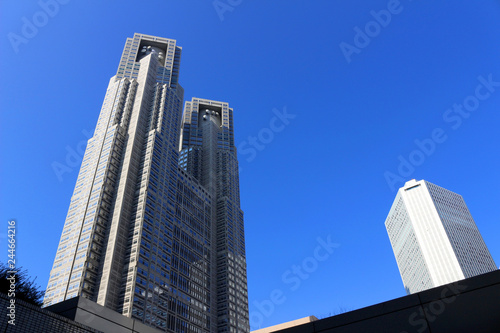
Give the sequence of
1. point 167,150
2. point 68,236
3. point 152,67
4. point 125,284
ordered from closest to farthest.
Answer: point 125,284 → point 68,236 → point 167,150 → point 152,67

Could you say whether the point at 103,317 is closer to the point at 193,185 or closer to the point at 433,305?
the point at 433,305

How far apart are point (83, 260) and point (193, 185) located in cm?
4310

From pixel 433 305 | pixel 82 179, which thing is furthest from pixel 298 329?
pixel 82 179

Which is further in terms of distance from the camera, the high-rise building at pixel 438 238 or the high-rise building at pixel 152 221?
the high-rise building at pixel 438 238

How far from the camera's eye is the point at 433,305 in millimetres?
12414

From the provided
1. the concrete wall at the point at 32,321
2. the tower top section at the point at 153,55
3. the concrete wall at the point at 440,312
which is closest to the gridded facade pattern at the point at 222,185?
the tower top section at the point at 153,55

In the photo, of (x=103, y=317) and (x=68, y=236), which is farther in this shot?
(x=68, y=236)

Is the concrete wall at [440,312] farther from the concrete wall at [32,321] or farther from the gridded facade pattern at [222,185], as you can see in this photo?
the gridded facade pattern at [222,185]

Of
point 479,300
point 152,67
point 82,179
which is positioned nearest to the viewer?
point 479,300

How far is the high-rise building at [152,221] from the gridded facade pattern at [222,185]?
412 millimetres

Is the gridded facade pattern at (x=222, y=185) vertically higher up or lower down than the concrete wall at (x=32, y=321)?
higher up

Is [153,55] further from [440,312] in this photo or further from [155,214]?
[440,312]

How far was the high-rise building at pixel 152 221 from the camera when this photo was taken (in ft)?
246

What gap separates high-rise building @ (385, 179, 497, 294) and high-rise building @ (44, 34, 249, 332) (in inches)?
3938
